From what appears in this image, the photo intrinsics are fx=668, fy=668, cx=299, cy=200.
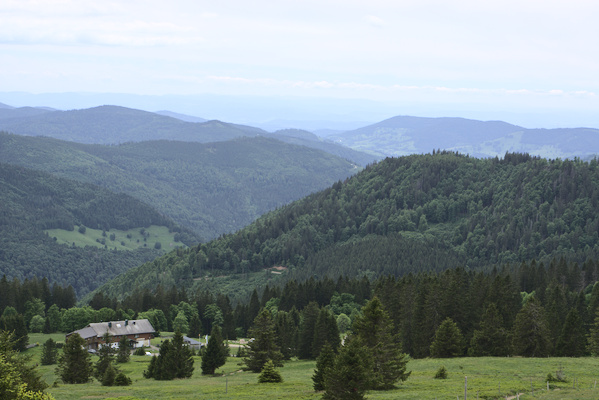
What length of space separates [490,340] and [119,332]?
2617 inches

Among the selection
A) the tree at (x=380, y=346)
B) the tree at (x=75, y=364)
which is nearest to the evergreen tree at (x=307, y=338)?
the tree at (x=75, y=364)

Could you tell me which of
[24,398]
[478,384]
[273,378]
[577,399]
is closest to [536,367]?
[478,384]

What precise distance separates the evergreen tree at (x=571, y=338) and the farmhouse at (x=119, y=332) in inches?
2741

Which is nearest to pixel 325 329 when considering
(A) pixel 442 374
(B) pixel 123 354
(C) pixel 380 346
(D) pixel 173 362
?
(D) pixel 173 362

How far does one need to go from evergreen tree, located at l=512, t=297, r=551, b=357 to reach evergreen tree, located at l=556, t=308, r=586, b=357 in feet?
6.66

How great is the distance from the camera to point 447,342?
80.1 metres

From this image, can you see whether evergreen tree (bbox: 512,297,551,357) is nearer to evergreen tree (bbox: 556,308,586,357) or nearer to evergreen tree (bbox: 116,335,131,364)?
evergreen tree (bbox: 556,308,586,357)

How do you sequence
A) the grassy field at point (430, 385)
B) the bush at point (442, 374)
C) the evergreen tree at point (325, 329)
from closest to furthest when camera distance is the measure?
the grassy field at point (430, 385)
the bush at point (442, 374)
the evergreen tree at point (325, 329)

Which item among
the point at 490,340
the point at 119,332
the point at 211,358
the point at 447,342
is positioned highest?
the point at 490,340

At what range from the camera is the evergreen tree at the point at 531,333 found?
76.8 metres

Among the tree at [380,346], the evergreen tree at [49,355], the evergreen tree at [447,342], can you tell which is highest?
the tree at [380,346]

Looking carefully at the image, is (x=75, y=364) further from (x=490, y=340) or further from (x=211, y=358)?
(x=490, y=340)

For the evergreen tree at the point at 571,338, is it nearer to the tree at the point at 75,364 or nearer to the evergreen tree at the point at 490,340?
the evergreen tree at the point at 490,340

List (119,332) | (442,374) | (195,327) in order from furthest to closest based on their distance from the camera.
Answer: (195,327) → (119,332) → (442,374)
